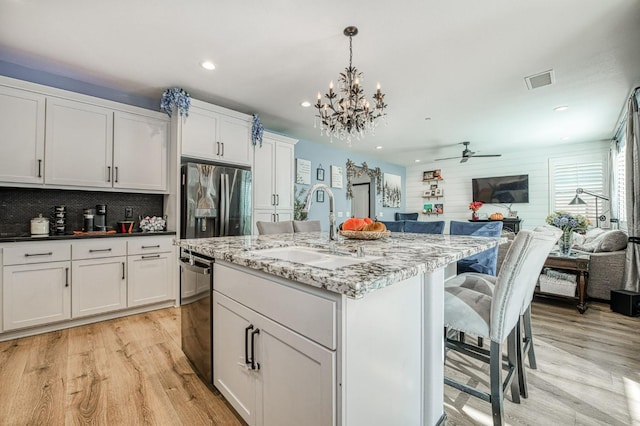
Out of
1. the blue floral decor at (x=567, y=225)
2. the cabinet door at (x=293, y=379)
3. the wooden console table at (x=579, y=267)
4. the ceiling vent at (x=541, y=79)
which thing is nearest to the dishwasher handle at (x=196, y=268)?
the cabinet door at (x=293, y=379)

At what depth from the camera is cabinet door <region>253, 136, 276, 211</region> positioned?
3982 millimetres

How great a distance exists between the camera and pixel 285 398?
3.35 feet

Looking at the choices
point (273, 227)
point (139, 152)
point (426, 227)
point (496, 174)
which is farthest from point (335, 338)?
point (496, 174)

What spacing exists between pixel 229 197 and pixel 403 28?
2.53 metres

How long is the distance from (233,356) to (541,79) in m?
3.83

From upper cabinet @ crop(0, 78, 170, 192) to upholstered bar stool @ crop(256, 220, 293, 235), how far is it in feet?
4.99

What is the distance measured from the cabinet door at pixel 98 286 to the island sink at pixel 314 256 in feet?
7.31

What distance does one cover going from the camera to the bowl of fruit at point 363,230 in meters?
1.86

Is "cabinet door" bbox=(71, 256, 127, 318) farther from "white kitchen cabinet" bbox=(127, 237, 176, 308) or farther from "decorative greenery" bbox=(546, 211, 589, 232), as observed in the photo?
"decorative greenery" bbox=(546, 211, 589, 232)

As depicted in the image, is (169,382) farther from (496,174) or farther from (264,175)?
(496,174)

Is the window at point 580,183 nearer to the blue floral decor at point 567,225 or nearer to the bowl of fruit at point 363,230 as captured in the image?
the blue floral decor at point 567,225

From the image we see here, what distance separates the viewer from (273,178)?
4.20 metres

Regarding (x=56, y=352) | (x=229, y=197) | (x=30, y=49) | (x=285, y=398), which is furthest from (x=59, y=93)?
(x=285, y=398)

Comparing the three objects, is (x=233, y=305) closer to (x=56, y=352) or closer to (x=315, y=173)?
(x=56, y=352)
